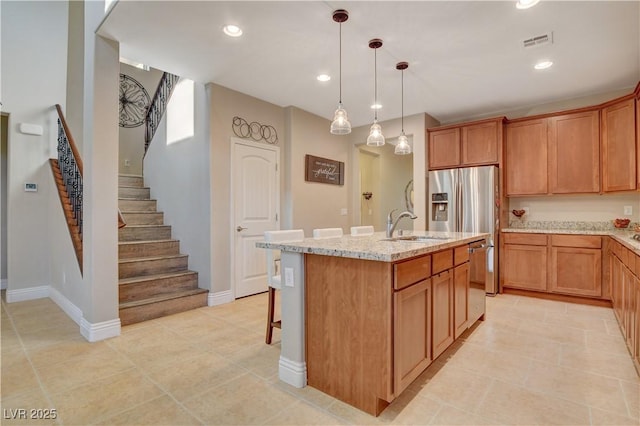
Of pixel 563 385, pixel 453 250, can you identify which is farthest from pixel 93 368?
pixel 563 385

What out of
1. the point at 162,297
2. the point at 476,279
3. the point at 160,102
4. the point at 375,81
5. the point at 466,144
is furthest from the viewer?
the point at 160,102

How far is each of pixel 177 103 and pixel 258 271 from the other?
264 centimetres

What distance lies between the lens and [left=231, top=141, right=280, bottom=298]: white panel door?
4195 millimetres

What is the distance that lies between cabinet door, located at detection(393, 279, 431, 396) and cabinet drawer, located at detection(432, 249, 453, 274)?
0.16 meters

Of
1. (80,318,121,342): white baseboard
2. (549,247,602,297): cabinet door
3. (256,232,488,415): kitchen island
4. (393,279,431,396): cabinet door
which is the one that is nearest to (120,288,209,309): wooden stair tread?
(80,318,121,342): white baseboard

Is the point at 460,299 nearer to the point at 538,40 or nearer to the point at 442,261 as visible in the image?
the point at 442,261

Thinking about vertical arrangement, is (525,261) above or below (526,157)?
below

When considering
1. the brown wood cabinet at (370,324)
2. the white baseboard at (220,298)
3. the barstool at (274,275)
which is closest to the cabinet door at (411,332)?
the brown wood cabinet at (370,324)

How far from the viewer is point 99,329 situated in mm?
2840

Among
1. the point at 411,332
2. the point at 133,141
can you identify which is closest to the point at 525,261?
the point at 411,332

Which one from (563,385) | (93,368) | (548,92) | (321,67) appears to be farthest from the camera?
(548,92)

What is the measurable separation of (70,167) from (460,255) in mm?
4392

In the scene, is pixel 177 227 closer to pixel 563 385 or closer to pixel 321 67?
pixel 321 67

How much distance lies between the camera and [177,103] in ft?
15.0
